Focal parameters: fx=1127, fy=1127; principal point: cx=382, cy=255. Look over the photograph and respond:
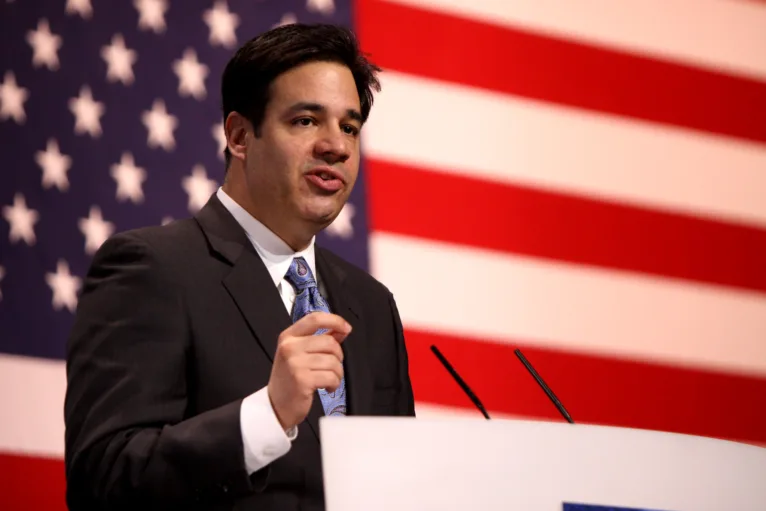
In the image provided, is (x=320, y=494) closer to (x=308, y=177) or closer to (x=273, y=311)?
(x=273, y=311)

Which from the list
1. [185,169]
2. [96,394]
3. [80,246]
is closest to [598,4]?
[185,169]

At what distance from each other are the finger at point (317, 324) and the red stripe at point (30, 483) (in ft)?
4.67

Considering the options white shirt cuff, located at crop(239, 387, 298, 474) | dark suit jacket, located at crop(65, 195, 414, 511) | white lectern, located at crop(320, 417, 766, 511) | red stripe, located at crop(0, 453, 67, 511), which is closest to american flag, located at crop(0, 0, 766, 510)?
red stripe, located at crop(0, 453, 67, 511)

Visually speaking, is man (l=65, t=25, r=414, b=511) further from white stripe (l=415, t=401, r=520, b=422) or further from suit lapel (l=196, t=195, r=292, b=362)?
white stripe (l=415, t=401, r=520, b=422)

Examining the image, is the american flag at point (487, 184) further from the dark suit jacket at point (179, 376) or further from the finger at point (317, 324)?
the finger at point (317, 324)

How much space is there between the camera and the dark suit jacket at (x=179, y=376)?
55.9 inches

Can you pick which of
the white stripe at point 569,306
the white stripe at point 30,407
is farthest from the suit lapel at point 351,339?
the white stripe at point 569,306

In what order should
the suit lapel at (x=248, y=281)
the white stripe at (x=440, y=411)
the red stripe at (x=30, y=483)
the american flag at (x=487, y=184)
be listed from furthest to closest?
1. the white stripe at (x=440, y=411)
2. the american flag at (x=487, y=184)
3. the red stripe at (x=30, y=483)
4. the suit lapel at (x=248, y=281)

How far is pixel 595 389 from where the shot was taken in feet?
10.6

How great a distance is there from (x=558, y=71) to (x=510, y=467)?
2363 millimetres

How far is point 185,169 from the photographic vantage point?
9.43 feet

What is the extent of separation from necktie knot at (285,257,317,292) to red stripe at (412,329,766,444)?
3.99ft

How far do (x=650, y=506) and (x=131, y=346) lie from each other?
73 centimetres

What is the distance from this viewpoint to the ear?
6.28ft
